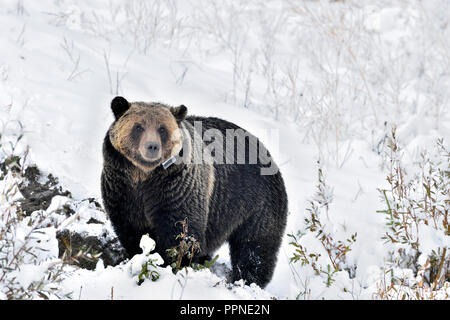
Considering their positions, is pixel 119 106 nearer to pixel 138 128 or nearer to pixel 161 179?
pixel 138 128

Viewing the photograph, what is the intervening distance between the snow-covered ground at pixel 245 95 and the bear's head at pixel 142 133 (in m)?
0.57

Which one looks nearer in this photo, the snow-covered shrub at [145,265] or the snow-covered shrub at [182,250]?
the snow-covered shrub at [145,265]

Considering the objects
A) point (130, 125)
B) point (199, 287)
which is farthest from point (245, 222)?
point (199, 287)

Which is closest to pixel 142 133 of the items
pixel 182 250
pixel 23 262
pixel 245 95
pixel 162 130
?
pixel 162 130

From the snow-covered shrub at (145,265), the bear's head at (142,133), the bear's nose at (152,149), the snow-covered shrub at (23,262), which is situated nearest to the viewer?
the snow-covered shrub at (23,262)

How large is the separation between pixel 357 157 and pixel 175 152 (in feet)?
12.1

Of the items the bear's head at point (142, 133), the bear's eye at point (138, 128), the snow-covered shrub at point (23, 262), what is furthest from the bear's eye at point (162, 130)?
the snow-covered shrub at point (23, 262)

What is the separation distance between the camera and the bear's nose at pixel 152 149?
3.95m

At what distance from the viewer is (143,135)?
13.4 feet

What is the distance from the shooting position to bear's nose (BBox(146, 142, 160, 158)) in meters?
3.95

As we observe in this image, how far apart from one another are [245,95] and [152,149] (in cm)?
419

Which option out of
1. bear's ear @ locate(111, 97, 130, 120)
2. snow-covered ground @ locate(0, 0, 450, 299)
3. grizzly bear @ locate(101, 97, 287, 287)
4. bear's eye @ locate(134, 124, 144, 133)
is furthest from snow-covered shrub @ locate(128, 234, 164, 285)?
bear's ear @ locate(111, 97, 130, 120)

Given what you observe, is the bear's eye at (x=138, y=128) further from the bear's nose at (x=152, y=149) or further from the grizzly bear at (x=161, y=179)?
the bear's nose at (x=152, y=149)

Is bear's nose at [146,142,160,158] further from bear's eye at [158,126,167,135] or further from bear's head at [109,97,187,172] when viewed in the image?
bear's eye at [158,126,167,135]
